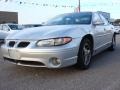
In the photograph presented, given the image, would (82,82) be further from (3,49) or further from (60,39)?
(3,49)

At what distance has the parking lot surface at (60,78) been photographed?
4082mm

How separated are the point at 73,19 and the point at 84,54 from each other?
128 centimetres

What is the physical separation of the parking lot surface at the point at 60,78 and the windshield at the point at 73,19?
3.79 feet

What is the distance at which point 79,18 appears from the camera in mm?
6059

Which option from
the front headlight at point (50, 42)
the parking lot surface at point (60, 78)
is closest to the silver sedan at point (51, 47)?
the front headlight at point (50, 42)

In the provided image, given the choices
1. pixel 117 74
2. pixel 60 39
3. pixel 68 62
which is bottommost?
pixel 117 74

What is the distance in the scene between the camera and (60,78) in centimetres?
459

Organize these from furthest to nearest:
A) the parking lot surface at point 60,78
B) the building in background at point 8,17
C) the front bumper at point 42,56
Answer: the building in background at point 8,17 → the front bumper at point 42,56 → the parking lot surface at point 60,78

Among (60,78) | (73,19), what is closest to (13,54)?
(60,78)

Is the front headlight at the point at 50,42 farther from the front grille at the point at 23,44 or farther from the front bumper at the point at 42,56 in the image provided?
the front grille at the point at 23,44

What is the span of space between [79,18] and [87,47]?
1.01 meters

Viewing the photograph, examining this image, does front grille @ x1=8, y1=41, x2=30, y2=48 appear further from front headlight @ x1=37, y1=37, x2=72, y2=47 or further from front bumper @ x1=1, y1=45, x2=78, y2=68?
front headlight @ x1=37, y1=37, x2=72, y2=47

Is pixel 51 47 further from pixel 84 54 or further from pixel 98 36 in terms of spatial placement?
pixel 98 36

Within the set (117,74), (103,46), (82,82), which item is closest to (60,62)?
(82,82)
